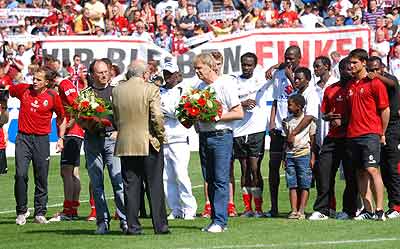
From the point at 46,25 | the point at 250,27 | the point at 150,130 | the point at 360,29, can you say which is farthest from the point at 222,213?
the point at 46,25

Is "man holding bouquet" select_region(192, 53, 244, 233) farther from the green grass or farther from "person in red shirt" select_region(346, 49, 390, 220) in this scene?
"person in red shirt" select_region(346, 49, 390, 220)

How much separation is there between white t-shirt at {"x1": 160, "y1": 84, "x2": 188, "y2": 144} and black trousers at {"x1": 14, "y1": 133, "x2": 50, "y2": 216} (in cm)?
176

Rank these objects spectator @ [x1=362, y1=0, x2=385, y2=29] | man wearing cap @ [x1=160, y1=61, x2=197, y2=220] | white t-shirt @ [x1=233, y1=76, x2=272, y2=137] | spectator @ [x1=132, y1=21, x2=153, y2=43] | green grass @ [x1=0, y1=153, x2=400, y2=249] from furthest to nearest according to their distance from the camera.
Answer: spectator @ [x1=132, y1=21, x2=153, y2=43] → spectator @ [x1=362, y1=0, x2=385, y2=29] → white t-shirt @ [x1=233, y1=76, x2=272, y2=137] → man wearing cap @ [x1=160, y1=61, x2=197, y2=220] → green grass @ [x1=0, y1=153, x2=400, y2=249]

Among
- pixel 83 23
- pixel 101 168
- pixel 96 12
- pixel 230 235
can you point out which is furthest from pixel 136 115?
pixel 96 12

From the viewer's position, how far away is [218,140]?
49.2ft

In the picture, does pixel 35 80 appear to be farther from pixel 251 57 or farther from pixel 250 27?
pixel 250 27

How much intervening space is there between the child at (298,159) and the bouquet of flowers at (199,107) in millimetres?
1951

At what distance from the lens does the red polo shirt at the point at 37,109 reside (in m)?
17.0

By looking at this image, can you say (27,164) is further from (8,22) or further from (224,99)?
(8,22)

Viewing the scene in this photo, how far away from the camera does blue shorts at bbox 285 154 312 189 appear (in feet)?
54.3

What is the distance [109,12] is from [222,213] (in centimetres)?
2197

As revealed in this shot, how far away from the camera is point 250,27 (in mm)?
33562

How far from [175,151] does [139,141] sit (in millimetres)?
2445

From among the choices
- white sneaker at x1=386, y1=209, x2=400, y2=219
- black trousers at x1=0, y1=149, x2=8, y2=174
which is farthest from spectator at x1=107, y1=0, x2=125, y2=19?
white sneaker at x1=386, y1=209, x2=400, y2=219
